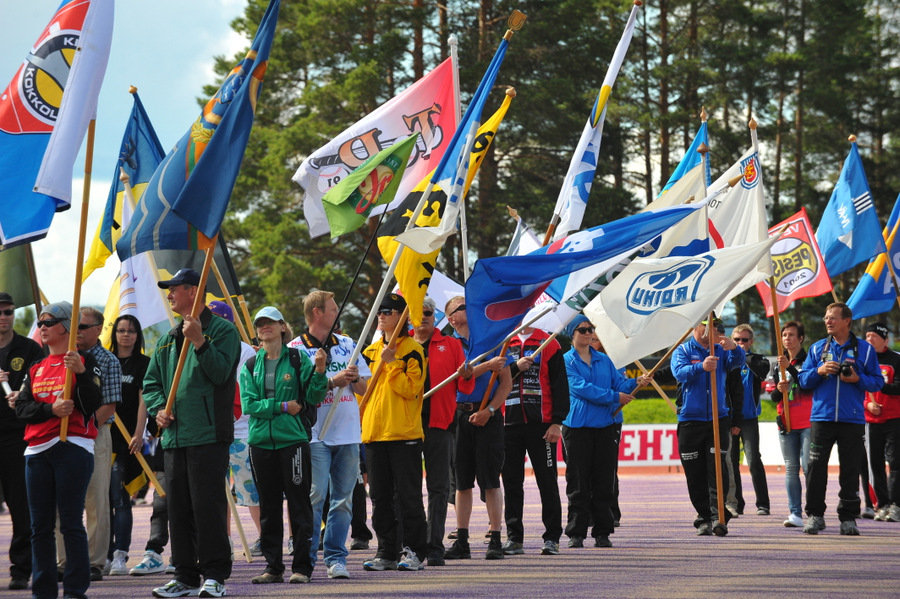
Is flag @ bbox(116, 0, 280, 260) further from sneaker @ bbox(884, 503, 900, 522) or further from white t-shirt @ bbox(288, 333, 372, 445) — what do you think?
sneaker @ bbox(884, 503, 900, 522)

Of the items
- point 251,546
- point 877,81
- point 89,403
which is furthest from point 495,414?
point 877,81

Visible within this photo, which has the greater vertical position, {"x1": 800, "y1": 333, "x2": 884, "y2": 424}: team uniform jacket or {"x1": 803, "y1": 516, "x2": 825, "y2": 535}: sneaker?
{"x1": 800, "y1": 333, "x2": 884, "y2": 424}: team uniform jacket

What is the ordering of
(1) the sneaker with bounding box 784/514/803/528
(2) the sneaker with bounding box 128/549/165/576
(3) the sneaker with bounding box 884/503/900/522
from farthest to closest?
(3) the sneaker with bounding box 884/503/900/522 < (1) the sneaker with bounding box 784/514/803/528 < (2) the sneaker with bounding box 128/549/165/576

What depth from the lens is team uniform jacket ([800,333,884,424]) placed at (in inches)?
491

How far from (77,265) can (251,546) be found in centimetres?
522

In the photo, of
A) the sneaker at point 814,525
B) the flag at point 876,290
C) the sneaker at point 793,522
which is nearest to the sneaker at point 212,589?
the sneaker at point 814,525

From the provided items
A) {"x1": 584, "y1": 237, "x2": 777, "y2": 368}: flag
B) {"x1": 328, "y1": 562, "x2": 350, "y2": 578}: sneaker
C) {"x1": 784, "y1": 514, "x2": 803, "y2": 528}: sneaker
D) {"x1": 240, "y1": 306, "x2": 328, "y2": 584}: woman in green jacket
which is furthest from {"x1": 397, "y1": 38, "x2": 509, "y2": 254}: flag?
{"x1": 784, "y1": 514, "x2": 803, "y2": 528}: sneaker

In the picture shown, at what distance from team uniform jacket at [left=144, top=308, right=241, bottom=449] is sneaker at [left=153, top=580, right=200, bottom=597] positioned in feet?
3.11

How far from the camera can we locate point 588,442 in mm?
12148

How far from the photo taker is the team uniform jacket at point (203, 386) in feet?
26.5

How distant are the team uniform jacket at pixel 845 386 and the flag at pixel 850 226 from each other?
291cm

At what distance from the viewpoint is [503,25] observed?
35969 mm

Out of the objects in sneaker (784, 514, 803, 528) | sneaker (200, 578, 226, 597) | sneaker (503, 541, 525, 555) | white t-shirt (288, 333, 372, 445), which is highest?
white t-shirt (288, 333, 372, 445)

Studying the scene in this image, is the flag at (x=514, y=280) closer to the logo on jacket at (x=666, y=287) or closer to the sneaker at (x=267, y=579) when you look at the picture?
the logo on jacket at (x=666, y=287)
